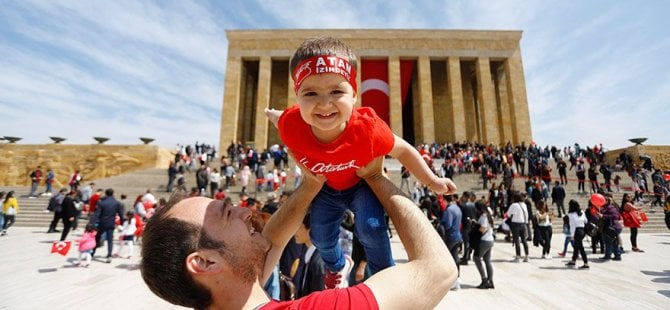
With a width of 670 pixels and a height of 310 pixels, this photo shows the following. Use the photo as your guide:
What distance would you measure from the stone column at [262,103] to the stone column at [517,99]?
68.6 feet

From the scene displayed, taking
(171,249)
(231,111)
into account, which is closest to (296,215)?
(171,249)

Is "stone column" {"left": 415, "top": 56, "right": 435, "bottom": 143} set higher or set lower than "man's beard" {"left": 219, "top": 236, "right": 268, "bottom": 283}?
higher

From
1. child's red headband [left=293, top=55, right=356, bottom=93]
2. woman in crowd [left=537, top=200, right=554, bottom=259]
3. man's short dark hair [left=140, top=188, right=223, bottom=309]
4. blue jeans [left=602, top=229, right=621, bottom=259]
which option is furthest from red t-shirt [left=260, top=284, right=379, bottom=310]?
blue jeans [left=602, top=229, right=621, bottom=259]

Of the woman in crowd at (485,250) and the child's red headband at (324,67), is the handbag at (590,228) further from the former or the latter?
the child's red headband at (324,67)

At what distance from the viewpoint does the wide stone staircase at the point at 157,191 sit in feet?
41.8

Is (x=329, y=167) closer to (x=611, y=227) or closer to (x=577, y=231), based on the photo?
(x=577, y=231)

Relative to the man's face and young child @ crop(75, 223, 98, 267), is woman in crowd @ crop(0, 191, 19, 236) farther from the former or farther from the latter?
the man's face

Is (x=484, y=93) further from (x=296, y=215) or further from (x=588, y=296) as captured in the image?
(x=296, y=215)

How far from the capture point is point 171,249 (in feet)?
3.94

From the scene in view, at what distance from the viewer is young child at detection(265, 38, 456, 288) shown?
1.60 metres

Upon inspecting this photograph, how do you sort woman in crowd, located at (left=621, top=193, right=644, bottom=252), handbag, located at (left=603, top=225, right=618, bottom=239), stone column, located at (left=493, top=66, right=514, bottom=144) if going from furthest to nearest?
stone column, located at (left=493, top=66, right=514, bottom=144)
woman in crowd, located at (left=621, top=193, right=644, bottom=252)
handbag, located at (left=603, top=225, right=618, bottom=239)

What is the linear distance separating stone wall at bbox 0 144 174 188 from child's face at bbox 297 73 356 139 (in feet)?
76.6

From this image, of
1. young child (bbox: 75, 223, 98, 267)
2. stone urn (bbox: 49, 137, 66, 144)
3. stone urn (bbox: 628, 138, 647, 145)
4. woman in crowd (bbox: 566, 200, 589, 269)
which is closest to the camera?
young child (bbox: 75, 223, 98, 267)

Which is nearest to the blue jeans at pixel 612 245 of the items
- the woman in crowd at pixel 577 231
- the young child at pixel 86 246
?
the woman in crowd at pixel 577 231
